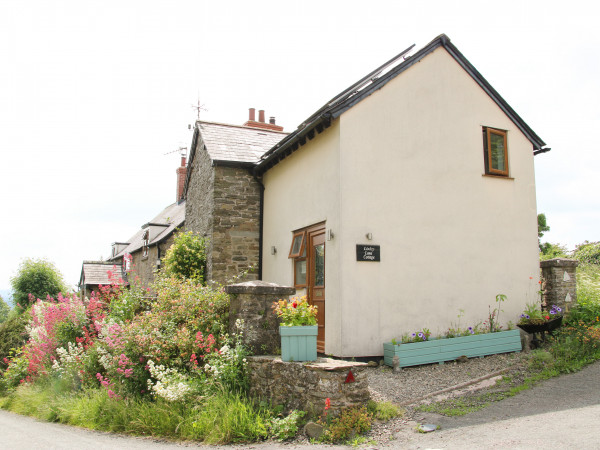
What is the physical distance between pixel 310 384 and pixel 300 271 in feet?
16.3

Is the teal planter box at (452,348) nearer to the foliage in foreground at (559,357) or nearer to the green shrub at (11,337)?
the foliage in foreground at (559,357)

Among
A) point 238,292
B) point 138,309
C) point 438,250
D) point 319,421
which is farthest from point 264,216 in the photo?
point 319,421

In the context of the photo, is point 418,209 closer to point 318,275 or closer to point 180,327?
point 318,275

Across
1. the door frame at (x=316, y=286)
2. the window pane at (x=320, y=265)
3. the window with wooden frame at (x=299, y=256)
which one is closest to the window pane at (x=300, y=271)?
the window with wooden frame at (x=299, y=256)

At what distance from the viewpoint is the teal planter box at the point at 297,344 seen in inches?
256

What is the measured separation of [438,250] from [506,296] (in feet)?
6.42

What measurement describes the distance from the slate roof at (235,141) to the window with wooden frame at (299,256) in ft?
11.4

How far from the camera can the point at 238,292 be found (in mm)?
7164

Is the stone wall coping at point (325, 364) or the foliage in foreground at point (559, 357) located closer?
the stone wall coping at point (325, 364)

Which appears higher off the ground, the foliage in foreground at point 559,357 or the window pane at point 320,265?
the window pane at point 320,265

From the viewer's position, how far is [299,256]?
1071cm

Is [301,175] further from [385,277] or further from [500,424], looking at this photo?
[500,424]

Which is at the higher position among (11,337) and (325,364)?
(325,364)

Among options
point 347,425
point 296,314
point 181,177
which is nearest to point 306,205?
point 296,314
